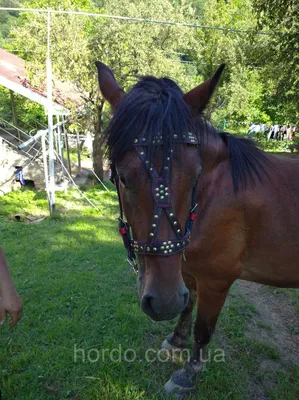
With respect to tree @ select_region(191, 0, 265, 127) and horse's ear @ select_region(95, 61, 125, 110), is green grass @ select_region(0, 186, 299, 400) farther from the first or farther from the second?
tree @ select_region(191, 0, 265, 127)

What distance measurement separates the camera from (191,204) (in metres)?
1.64

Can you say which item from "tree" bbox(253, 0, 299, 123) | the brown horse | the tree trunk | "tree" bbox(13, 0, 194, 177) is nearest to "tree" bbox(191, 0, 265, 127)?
"tree" bbox(13, 0, 194, 177)

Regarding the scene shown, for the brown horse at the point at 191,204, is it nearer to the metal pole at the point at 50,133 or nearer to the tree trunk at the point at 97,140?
the metal pole at the point at 50,133

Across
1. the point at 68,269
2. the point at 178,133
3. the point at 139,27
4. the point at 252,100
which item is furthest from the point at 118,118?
the point at 252,100

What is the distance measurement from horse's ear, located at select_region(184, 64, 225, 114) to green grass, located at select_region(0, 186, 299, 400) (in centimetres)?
220

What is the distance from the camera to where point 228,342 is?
3.01 metres

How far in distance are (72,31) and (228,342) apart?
9629mm

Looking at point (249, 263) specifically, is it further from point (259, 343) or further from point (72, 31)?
point (72, 31)

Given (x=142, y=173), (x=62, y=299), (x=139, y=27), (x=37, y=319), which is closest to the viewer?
(x=142, y=173)

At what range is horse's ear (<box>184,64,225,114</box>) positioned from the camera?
164cm

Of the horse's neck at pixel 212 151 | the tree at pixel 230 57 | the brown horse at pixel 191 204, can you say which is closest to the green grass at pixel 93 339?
the brown horse at pixel 191 204

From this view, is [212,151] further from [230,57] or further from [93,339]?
[230,57]

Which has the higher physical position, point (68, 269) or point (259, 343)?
point (259, 343)

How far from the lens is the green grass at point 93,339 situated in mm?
2428
